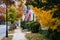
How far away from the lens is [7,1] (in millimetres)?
12156

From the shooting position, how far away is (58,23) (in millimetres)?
12102

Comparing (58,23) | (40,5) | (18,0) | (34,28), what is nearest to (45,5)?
(40,5)

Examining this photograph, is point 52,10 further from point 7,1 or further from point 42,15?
point 7,1

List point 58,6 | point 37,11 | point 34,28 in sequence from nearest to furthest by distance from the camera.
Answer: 1. point 58,6
2. point 37,11
3. point 34,28

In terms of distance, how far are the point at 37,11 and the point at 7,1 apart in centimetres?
250

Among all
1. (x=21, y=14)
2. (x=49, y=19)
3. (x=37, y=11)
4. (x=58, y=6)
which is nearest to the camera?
(x=58, y=6)

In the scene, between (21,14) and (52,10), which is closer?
(52,10)

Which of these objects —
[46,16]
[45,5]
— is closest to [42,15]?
[46,16]

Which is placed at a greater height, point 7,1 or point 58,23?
point 7,1

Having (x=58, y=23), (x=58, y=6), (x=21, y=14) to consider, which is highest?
(x=58, y=6)

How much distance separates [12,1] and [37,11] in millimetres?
1756

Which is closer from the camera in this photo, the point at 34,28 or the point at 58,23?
the point at 58,23

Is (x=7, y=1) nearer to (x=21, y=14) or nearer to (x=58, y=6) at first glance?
(x=58, y=6)

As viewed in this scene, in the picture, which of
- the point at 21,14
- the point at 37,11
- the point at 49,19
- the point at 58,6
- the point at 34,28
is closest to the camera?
the point at 58,6
